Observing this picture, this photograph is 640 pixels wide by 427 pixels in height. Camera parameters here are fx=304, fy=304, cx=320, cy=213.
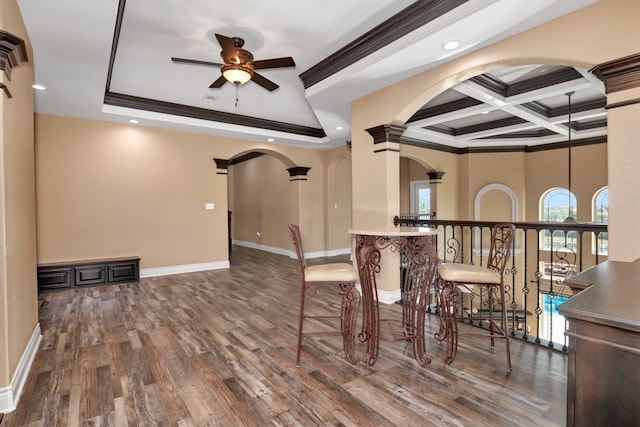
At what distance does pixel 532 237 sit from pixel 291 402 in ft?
25.7

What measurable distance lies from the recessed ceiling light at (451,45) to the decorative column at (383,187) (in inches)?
43.3

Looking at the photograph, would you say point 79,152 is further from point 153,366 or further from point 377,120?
point 377,120

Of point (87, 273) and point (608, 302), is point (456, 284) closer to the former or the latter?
point (608, 302)

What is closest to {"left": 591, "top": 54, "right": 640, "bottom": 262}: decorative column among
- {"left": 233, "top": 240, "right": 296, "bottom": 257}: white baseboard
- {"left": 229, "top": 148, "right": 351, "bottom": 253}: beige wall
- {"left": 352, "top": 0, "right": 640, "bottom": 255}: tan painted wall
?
{"left": 352, "top": 0, "right": 640, "bottom": 255}: tan painted wall

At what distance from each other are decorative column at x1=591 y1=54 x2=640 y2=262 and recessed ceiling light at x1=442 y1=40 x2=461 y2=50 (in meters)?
1.05

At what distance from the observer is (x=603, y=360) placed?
2.66 feet

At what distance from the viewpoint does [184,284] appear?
4.90 meters

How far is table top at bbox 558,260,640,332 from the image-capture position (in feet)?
2.55

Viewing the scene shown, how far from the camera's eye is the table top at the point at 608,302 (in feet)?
2.55

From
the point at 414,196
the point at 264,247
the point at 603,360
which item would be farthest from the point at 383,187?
the point at 414,196

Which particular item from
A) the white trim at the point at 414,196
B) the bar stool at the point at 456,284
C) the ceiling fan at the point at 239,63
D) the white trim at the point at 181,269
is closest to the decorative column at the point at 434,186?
the white trim at the point at 414,196

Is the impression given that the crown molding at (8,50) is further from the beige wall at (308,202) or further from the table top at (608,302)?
the beige wall at (308,202)

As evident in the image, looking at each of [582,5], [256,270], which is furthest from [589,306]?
[256,270]

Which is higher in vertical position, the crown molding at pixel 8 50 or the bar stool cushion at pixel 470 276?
the crown molding at pixel 8 50
